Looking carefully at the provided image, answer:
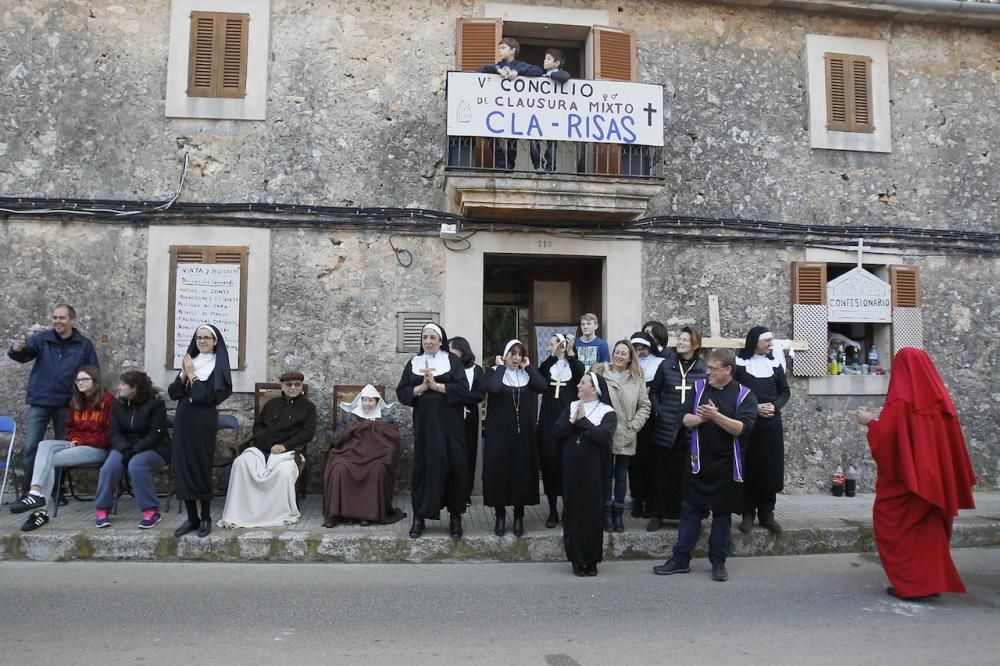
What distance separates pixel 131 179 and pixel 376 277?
114 inches

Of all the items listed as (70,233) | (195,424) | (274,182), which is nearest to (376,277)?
(274,182)

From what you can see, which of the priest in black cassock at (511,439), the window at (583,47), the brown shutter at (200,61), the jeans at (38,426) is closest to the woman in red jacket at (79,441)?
the jeans at (38,426)

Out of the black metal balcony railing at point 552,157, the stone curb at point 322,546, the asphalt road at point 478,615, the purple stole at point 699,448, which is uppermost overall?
the black metal balcony railing at point 552,157

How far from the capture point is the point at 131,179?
7930 mm

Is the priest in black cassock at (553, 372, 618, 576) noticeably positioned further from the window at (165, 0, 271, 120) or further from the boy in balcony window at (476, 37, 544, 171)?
the window at (165, 0, 271, 120)

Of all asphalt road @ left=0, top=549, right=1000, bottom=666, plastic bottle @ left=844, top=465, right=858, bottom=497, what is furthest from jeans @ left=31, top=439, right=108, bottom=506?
plastic bottle @ left=844, top=465, right=858, bottom=497

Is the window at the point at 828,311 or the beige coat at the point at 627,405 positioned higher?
the window at the point at 828,311

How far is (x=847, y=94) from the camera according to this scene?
8.98 metres

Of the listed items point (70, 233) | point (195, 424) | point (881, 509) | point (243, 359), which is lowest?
point (881, 509)

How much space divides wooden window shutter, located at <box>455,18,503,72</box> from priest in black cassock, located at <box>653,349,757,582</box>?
4629mm

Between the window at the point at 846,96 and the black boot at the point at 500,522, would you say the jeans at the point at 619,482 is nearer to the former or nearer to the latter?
the black boot at the point at 500,522

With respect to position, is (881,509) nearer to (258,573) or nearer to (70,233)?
(258,573)

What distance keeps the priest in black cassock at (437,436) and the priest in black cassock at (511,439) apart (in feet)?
0.79

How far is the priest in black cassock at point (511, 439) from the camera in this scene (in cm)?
626
